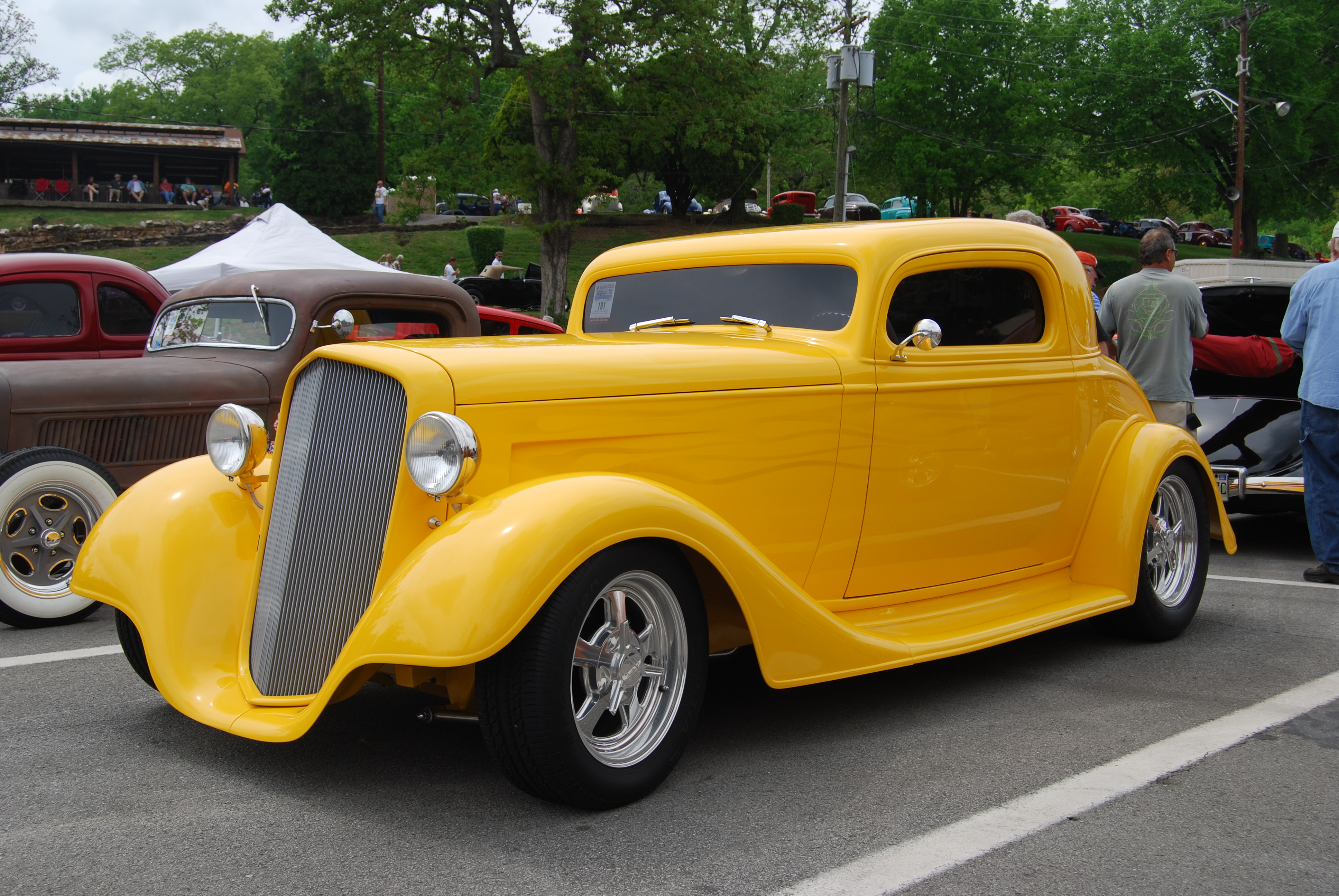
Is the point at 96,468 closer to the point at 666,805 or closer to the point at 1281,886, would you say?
the point at 666,805

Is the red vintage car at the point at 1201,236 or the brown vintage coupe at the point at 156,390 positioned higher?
the red vintage car at the point at 1201,236

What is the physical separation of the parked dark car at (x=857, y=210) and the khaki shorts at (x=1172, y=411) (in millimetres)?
31399

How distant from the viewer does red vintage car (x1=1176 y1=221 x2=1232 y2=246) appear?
49.2 meters

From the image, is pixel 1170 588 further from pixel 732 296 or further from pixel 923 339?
pixel 732 296

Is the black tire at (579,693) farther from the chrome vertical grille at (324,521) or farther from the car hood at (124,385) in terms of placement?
the car hood at (124,385)

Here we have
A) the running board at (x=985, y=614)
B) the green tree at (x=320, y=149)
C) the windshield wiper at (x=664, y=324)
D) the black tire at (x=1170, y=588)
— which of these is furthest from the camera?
the green tree at (x=320, y=149)

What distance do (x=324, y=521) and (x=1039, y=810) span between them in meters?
2.08

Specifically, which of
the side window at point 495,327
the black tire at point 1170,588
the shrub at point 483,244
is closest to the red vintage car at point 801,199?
the shrub at point 483,244

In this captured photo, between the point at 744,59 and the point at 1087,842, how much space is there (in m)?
25.2

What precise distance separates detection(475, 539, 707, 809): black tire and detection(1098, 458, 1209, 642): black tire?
2.40 meters

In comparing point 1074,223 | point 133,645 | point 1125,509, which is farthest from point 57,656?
point 1074,223

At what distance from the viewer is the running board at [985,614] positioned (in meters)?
3.56

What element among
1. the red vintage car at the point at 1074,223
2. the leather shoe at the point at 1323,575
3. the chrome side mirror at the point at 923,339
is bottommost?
the leather shoe at the point at 1323,575

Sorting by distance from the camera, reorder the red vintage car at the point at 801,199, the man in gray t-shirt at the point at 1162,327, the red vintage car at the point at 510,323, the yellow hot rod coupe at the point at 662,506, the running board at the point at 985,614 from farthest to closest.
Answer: the red vintage car at the point at 801,199
the red vintage car at the point at 510,323
the man in gray t-shirt at the point at 1162,327
the running board at the point at 985,614
the yellow hot rod coupe at the point at 662,506
